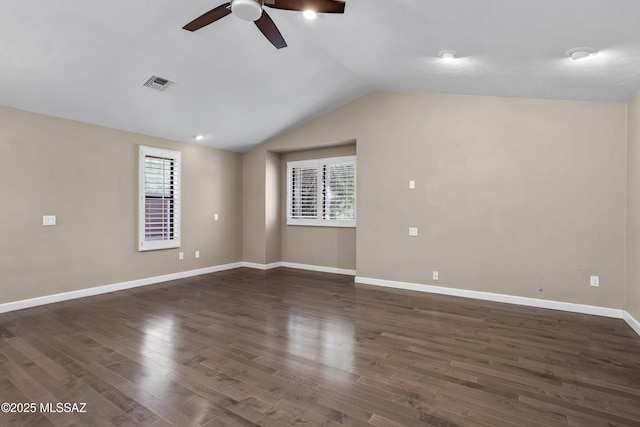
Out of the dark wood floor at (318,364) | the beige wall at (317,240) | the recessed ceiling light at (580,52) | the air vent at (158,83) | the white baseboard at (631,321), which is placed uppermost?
the air vent at (158,83)

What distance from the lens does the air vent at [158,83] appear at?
398cm

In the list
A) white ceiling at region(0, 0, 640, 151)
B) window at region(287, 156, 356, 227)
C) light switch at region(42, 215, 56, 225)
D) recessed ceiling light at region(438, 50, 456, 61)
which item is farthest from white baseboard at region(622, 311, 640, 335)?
light switch at region(42, 215, 56, 225)

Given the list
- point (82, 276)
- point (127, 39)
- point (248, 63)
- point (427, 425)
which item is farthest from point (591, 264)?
point (82, 276)

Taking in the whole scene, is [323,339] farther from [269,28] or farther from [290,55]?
[290,55]

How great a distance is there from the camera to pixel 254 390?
2.29 meters

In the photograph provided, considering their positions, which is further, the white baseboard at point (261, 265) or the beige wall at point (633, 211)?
the white baseboard at point (261, 265)

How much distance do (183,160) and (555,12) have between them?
5.64 m

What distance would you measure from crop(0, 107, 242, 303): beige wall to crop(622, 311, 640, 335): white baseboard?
643cm

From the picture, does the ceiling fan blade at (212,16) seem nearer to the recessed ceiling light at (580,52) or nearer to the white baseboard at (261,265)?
the recessed ceiling light at (580,52)

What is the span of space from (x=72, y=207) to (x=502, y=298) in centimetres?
612

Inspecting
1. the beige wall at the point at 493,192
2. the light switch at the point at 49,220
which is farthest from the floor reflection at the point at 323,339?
the light switch at the point at 49,220

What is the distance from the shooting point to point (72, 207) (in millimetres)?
4566

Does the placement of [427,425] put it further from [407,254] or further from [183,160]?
[183,160]

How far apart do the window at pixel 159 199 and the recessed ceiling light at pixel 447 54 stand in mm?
4615
